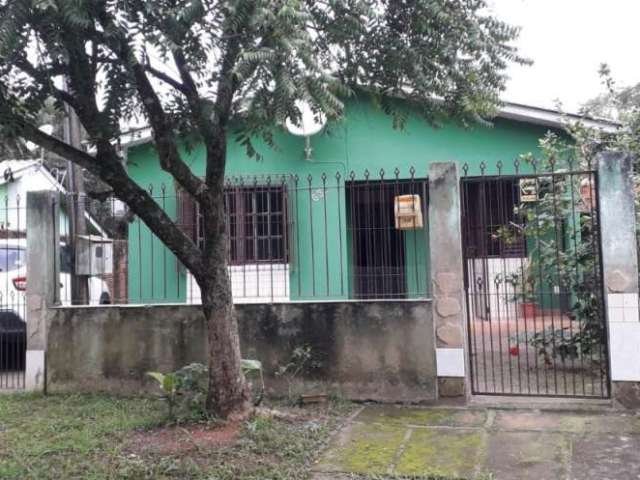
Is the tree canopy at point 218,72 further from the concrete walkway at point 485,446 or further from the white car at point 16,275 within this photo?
the white car at point 16,275

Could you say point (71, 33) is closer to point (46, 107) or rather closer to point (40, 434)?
point (46, 107)

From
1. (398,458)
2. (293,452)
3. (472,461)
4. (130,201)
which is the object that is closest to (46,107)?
(130,201)

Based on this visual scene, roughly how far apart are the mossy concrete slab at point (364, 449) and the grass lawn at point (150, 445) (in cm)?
14

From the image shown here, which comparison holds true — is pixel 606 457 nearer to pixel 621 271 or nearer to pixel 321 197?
pixel 621 271

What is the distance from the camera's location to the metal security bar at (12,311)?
7.53m

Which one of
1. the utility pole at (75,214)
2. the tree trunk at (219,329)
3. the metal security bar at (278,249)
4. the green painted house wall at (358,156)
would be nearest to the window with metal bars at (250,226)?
the metal security bar at (278,249)

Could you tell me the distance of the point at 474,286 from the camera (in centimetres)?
647

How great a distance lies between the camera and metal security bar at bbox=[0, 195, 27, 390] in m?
7.53

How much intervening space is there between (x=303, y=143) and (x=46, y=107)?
5128mm

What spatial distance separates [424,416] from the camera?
5.68 m

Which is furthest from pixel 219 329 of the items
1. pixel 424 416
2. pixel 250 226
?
pixel 250 226

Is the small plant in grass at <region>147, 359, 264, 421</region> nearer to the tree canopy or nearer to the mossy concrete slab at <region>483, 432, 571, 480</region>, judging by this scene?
the tree canopy

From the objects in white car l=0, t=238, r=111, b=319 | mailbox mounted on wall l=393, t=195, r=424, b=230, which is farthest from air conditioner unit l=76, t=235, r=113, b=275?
mailbox mounted on wall l=393, t=195, r=424, b=230

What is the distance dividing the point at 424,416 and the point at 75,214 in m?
4.98
